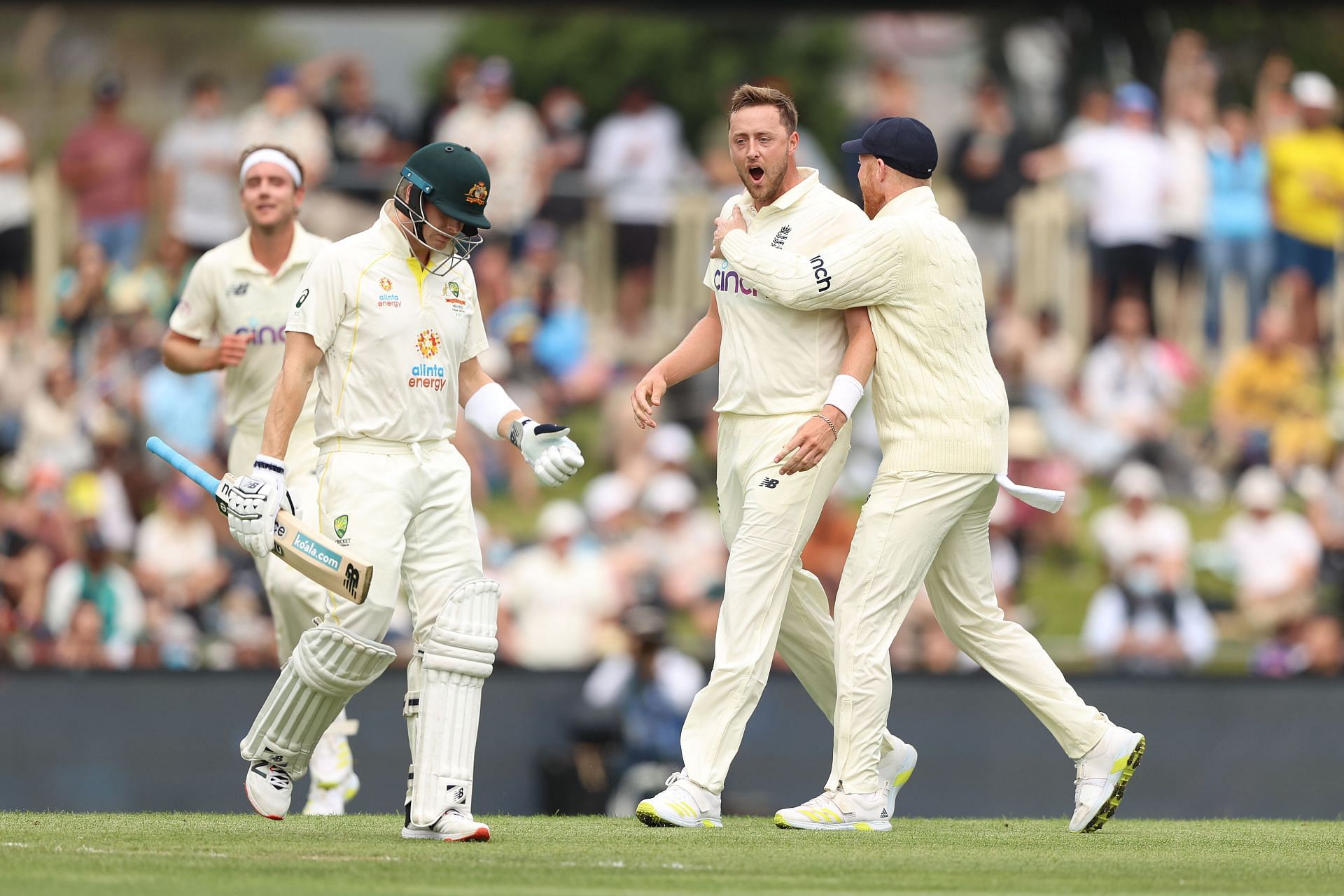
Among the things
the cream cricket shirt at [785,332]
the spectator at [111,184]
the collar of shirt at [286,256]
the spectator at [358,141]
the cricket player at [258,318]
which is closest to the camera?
the cream cricket shirt at [785,332]

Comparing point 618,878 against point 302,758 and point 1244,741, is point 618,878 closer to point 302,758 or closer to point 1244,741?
point 302,758

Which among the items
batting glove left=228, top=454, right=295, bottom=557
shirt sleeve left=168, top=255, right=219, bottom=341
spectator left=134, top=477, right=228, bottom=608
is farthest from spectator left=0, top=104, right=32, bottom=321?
batting glove left=228, top=454, right=295, bottom=557

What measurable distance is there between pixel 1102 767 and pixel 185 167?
12.0 meters

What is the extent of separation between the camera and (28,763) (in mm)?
11773

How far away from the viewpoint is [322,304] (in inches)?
274

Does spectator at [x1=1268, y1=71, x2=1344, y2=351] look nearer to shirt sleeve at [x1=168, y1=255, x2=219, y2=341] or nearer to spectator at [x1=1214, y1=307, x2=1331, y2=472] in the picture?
spectator at [x1=1214, y1=307, x2=1331, y2=472]

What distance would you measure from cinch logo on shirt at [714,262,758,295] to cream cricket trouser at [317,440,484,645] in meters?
1.32

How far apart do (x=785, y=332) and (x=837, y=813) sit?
1769 mm

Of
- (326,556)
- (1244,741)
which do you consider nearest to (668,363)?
(326,556)

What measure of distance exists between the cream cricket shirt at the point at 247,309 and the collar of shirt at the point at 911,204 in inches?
108

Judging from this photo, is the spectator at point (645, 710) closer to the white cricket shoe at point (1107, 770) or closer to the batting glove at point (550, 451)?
the white cricket shoe at point (1107, 770)

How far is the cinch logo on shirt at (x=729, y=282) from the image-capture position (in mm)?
7738

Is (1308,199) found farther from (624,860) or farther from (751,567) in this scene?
(624,860)

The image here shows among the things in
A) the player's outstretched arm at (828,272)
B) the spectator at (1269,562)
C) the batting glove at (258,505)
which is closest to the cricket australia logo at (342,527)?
the batting glove at (258,505)
